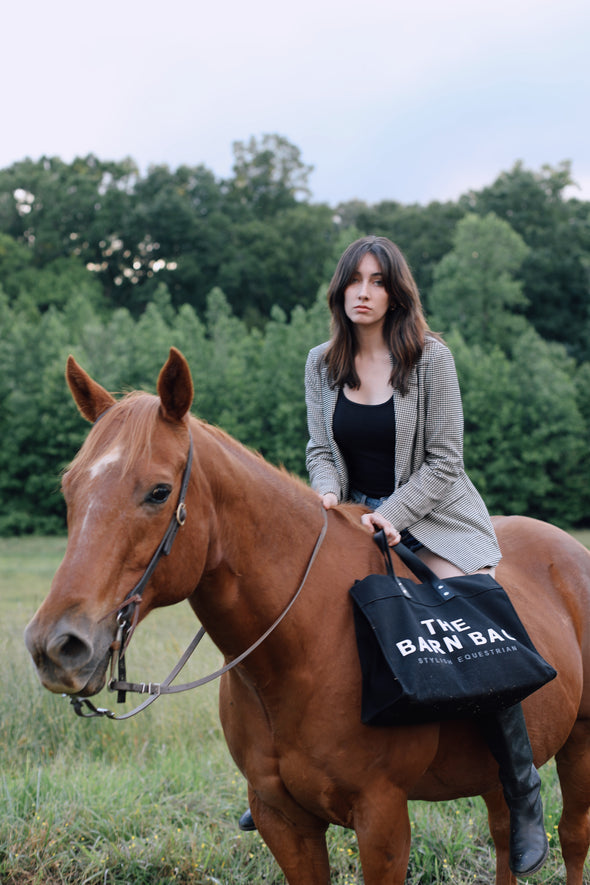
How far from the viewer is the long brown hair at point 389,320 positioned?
3.18m

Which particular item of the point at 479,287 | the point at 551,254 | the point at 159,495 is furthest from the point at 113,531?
the point at 551,254

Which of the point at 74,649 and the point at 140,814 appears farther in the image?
the point at 140,814

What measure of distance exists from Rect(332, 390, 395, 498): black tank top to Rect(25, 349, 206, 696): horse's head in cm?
102

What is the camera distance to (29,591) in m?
16.9

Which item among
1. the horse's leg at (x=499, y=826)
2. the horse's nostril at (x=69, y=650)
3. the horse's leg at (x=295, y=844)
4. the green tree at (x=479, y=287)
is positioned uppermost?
the green tree at (x=479, y=287)

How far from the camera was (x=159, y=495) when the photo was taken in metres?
2.22

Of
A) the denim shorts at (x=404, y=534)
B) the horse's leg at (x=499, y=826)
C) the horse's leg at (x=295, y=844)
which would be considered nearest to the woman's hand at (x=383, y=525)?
the denim shorts at (x=404, y=534)

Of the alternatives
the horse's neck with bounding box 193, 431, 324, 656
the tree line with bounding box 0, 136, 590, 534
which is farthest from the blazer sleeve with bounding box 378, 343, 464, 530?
the tree line with bounding box 0, 136, 590, 534

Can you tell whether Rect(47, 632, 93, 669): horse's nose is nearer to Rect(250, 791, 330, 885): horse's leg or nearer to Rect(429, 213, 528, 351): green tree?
Rect(250, 791, 330, 885): horse's leg

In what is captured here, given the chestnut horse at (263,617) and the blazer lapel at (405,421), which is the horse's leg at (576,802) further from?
the blazer lapel at (405,421)

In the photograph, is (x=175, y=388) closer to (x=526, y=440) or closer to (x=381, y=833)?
(x=381, y=833)

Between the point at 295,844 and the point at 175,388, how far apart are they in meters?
1.86

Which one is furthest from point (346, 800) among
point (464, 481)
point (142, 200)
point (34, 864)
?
point (142, 200)

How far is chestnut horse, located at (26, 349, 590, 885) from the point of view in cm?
210
